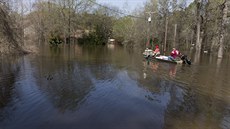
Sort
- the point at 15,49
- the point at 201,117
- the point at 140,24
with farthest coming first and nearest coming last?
the point at 140,24 → the point at 15,49 → the point at 201,117

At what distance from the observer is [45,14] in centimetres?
5209

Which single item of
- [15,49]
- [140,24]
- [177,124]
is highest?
[140,24]

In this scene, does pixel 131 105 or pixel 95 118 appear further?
pixel 131 105

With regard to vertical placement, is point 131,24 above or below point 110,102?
above

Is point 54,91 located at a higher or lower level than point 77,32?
lower

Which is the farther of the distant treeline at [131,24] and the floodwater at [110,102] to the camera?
the distant treeline at [131,24]

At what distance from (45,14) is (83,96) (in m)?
46.9

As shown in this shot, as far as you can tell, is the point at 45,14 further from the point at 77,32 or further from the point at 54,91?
the point at 54,91

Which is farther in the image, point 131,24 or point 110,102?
point 131,24

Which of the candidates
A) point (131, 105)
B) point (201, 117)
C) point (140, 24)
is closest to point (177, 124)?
point (201, 117)

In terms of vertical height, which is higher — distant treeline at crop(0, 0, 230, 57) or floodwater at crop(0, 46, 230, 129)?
distant treeline at crop(0, 0, 230, 57)

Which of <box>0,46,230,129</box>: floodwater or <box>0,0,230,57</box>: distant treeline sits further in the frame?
<box>0,0,230,57</box>: distant treeline

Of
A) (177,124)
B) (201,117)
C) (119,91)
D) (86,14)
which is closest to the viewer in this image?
(177,124)

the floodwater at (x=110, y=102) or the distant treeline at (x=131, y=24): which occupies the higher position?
the distant treeline at (x=131, y=24)
